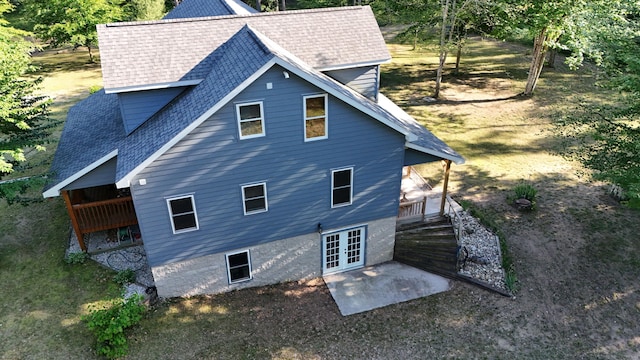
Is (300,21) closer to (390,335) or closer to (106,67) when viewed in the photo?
(106,67)

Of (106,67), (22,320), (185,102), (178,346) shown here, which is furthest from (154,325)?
(106,67)

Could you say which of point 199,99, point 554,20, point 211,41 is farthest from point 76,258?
point 554,20

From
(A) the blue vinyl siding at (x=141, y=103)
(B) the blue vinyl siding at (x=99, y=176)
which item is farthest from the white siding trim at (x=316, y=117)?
(B) the blue vinyl siding at (x=99, y=176)

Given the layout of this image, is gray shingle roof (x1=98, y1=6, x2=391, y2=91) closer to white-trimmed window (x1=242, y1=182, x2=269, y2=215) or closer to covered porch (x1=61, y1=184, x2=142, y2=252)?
white-trimmed window (x1=242, y1=182, x2=269, y2=215)

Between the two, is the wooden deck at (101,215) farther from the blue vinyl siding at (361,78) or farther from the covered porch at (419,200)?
the covered porch at (419,200)

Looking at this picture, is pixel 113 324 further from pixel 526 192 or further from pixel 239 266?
pixel 526 192

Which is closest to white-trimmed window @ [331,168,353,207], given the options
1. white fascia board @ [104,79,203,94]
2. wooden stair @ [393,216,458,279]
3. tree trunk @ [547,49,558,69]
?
wooden stair @ [393,216,458,279]
